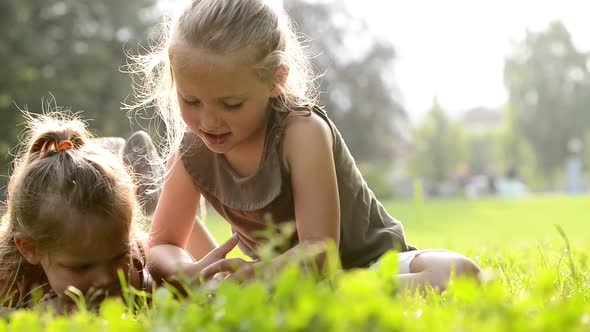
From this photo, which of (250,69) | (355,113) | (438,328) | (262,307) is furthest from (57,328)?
(355,113)

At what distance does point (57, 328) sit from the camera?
157cm

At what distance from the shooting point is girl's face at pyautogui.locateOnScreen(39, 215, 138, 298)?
2625 mm

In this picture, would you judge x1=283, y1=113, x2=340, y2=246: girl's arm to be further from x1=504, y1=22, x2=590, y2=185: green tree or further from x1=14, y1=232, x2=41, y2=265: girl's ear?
x1=504, y1=22, x2=590, y2=185: green tree

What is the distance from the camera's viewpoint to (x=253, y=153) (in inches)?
117

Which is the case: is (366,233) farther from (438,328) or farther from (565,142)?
(565,142)

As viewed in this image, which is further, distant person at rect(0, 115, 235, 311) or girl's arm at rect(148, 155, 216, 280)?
girl's arm at rect(148, 155, 216, 280)

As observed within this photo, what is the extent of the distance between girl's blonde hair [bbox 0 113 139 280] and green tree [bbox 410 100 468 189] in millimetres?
53929

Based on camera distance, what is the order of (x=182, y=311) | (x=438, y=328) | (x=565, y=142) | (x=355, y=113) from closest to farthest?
(x=438, y=328), (x=182, y=311), (x=355, y=113), (x=565, y=142)

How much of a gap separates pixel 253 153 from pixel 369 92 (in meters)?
35.1

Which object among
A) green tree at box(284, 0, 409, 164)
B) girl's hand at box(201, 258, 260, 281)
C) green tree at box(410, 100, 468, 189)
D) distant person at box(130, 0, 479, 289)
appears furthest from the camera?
green tree at box(410, 100, 468, 189)

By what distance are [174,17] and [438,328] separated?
79.0 inches

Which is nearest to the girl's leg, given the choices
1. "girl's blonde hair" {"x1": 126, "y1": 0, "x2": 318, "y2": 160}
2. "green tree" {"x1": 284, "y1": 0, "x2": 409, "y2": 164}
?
"girl's blonde hair" {"x1": 126, "y1": 0, "x2": 318, "y2": 160}

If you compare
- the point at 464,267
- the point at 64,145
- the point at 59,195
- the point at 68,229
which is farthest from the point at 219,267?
the point at 64,145

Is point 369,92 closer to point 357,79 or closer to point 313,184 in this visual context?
point 357,79
